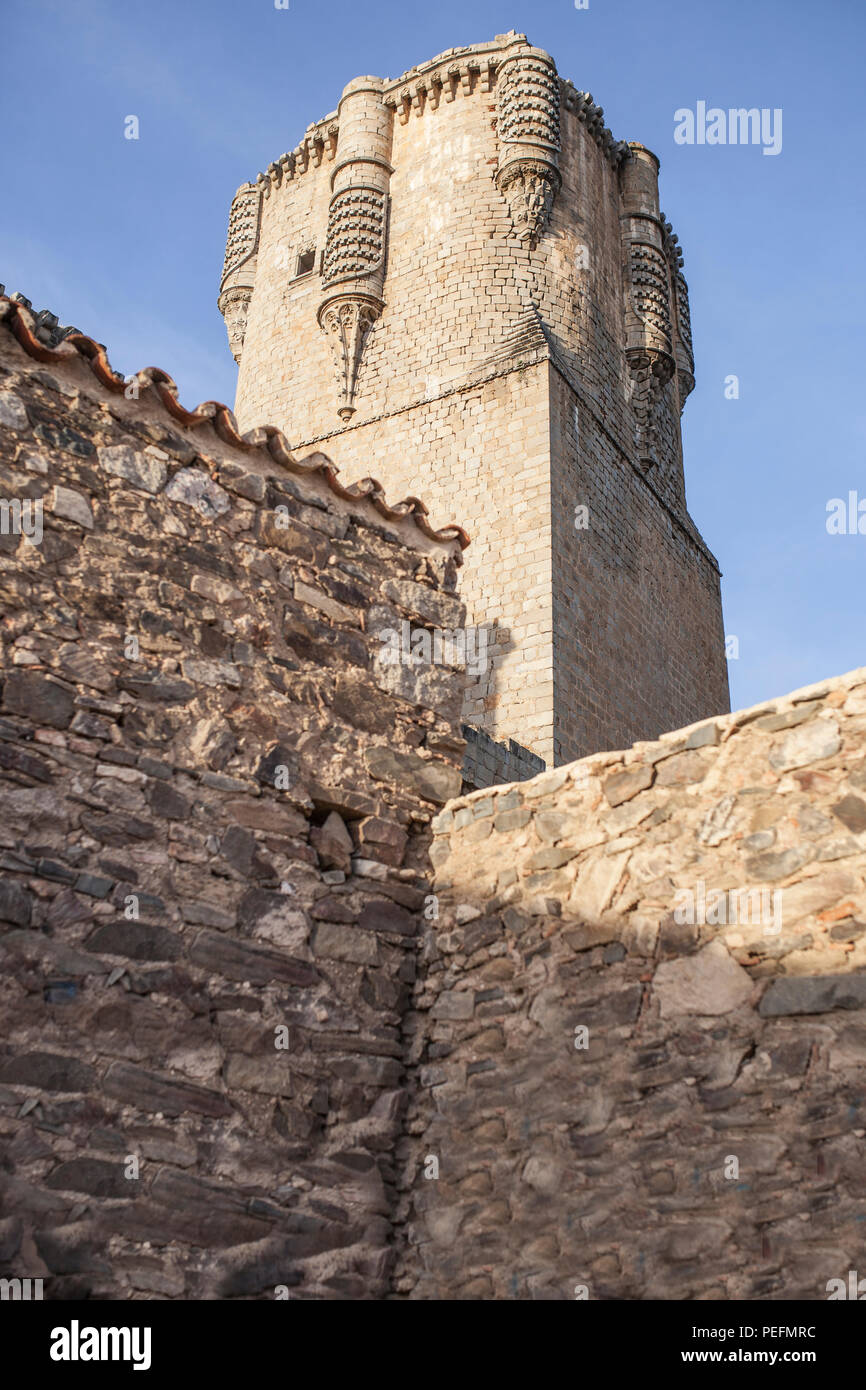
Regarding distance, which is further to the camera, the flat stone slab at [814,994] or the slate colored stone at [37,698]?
the slate colored stone at [37,698]

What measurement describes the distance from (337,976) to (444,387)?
1000 centimetres

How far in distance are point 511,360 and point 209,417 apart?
8.63 metres

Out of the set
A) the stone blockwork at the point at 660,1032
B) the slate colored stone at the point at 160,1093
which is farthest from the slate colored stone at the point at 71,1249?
the stone blockwork at the point at 660,1032

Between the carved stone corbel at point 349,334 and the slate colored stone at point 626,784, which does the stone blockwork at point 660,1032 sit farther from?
the carved stone corbel at point 349,334

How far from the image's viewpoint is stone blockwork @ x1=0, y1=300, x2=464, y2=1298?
145 inches

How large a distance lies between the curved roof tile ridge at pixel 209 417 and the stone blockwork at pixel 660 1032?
62.2 inches

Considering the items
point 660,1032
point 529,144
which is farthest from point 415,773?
point 529,144

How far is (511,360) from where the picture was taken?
12922 millimetres

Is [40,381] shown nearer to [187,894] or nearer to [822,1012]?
[187,894]

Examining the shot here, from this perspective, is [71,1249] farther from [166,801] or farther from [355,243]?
[355,243]

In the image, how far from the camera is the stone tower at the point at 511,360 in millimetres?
11953
